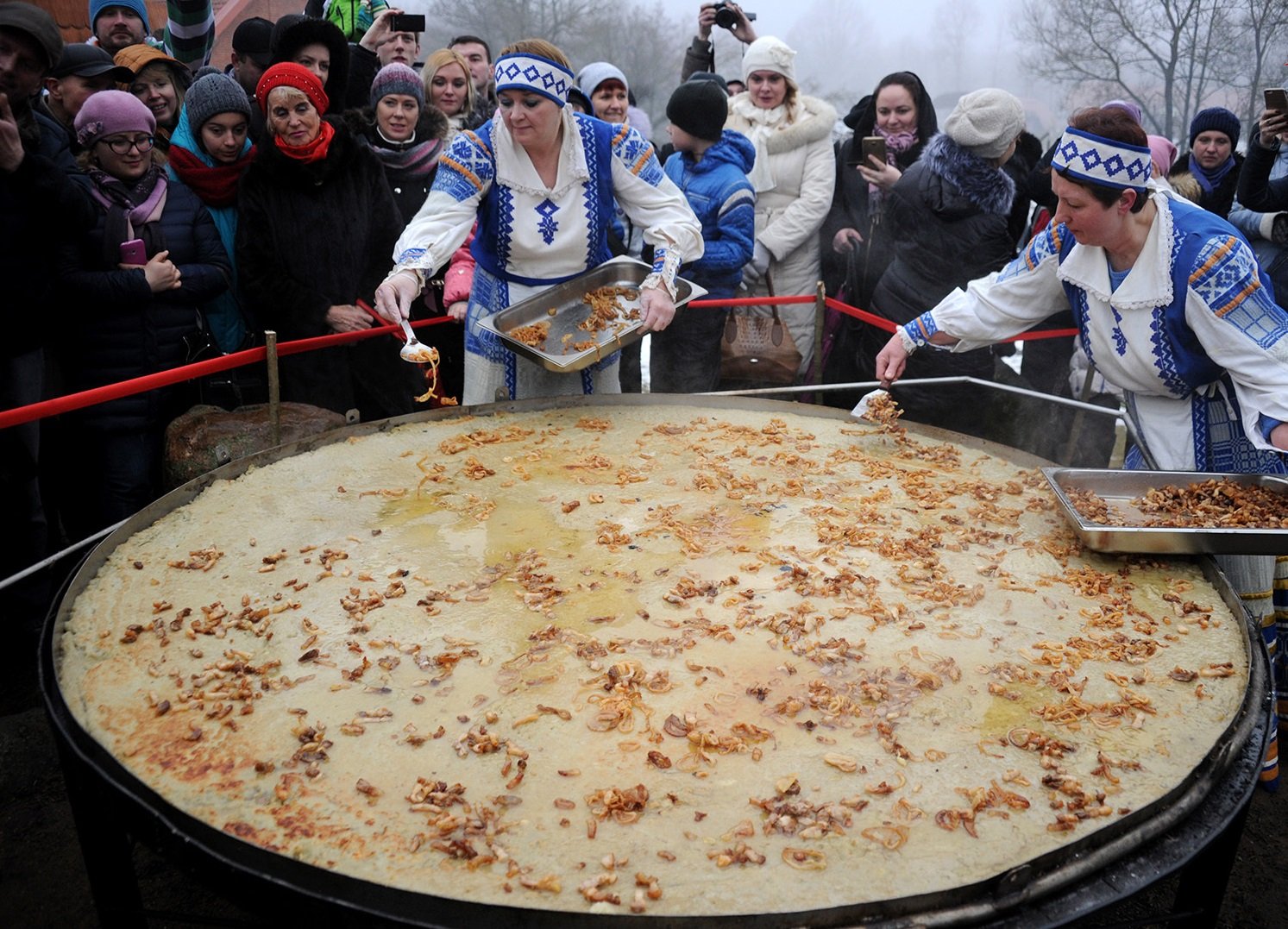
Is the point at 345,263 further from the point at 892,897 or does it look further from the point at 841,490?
the point at 892,897

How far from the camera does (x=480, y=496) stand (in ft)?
10.0

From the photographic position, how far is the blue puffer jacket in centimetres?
521

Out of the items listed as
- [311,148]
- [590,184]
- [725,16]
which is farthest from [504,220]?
[725,16]

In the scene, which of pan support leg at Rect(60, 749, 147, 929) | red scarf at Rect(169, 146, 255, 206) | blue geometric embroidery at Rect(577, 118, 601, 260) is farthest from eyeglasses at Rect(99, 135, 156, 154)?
pan support leg at Rect(60, 749, 147, 929)

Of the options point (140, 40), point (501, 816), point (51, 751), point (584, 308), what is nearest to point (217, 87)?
point (140, 40)

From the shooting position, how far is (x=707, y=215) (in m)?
5.26

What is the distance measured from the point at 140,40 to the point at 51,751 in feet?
12.7

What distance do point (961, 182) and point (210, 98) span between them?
3.55m

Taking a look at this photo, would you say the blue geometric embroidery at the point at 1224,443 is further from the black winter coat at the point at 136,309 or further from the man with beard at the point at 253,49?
the man with beard at the point at 253,49

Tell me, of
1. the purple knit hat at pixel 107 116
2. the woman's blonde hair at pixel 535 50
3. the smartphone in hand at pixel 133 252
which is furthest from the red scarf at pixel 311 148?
the woman's blonde hair at pixel 535 50

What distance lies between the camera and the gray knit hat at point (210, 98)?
4.25m

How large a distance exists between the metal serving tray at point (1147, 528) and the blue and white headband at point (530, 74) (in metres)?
2.16

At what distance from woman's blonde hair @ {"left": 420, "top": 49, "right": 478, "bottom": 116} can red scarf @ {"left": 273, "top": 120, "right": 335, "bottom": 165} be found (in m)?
1.03

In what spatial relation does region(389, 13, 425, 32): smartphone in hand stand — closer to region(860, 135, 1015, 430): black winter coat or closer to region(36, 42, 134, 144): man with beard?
region(36, 42, 134, 144): man with beard
